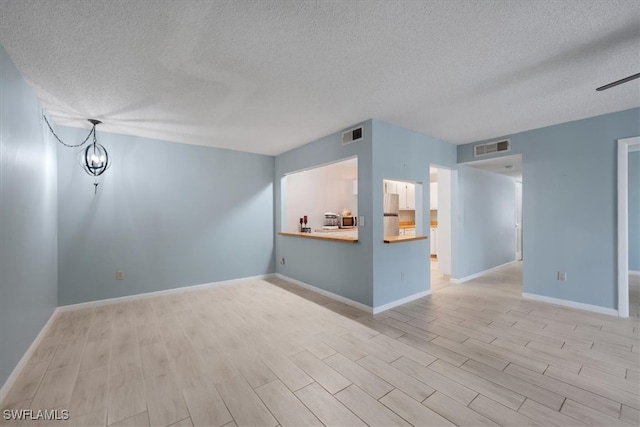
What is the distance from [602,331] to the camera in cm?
291

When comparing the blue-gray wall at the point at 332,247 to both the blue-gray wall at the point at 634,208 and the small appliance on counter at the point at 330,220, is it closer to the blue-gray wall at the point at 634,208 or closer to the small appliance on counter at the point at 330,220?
the small appliance on counter at the point at 330,220

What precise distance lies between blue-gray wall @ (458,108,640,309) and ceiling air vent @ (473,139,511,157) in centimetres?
12

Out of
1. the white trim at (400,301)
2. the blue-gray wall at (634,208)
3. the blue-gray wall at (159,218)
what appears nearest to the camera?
the white trim at (400,301)

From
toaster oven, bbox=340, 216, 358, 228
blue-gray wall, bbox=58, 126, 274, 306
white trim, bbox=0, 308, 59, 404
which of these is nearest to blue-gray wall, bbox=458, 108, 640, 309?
toaster oven, bbox=340, 216, 358, 228

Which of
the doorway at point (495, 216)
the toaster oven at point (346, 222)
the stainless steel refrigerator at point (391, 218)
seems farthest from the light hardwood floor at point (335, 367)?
the toaster oven at point (346, 222)

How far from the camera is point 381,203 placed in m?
3.60

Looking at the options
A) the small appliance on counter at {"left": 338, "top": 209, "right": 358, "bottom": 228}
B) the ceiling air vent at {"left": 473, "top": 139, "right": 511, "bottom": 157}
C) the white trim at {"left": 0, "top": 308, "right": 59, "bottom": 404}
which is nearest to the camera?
the white trim at {"left": 0, "top": 308, "right": 59, "bottom": 404}

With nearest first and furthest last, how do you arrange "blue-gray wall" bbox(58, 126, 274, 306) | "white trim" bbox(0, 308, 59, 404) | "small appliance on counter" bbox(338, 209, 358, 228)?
"white trim" bbox(0, 308, 59, 404) < "blue-gray wall" bbox(58, 126, 274, 306) < "small appliance on counter" bbox(338, 209, 358, 228)

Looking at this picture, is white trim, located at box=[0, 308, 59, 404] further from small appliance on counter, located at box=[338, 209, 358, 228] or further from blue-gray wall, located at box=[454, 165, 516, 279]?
blue-gray wall, located at box=[454, 165, 516, 279]

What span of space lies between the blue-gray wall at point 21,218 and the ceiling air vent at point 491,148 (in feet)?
19.1

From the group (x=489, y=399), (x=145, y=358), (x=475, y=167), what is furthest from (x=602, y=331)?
(x=145, y=358)

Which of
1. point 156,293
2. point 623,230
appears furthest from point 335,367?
point 623,230

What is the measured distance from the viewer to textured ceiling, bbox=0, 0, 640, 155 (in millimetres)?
1676

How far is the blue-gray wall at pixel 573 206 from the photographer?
3391mm
